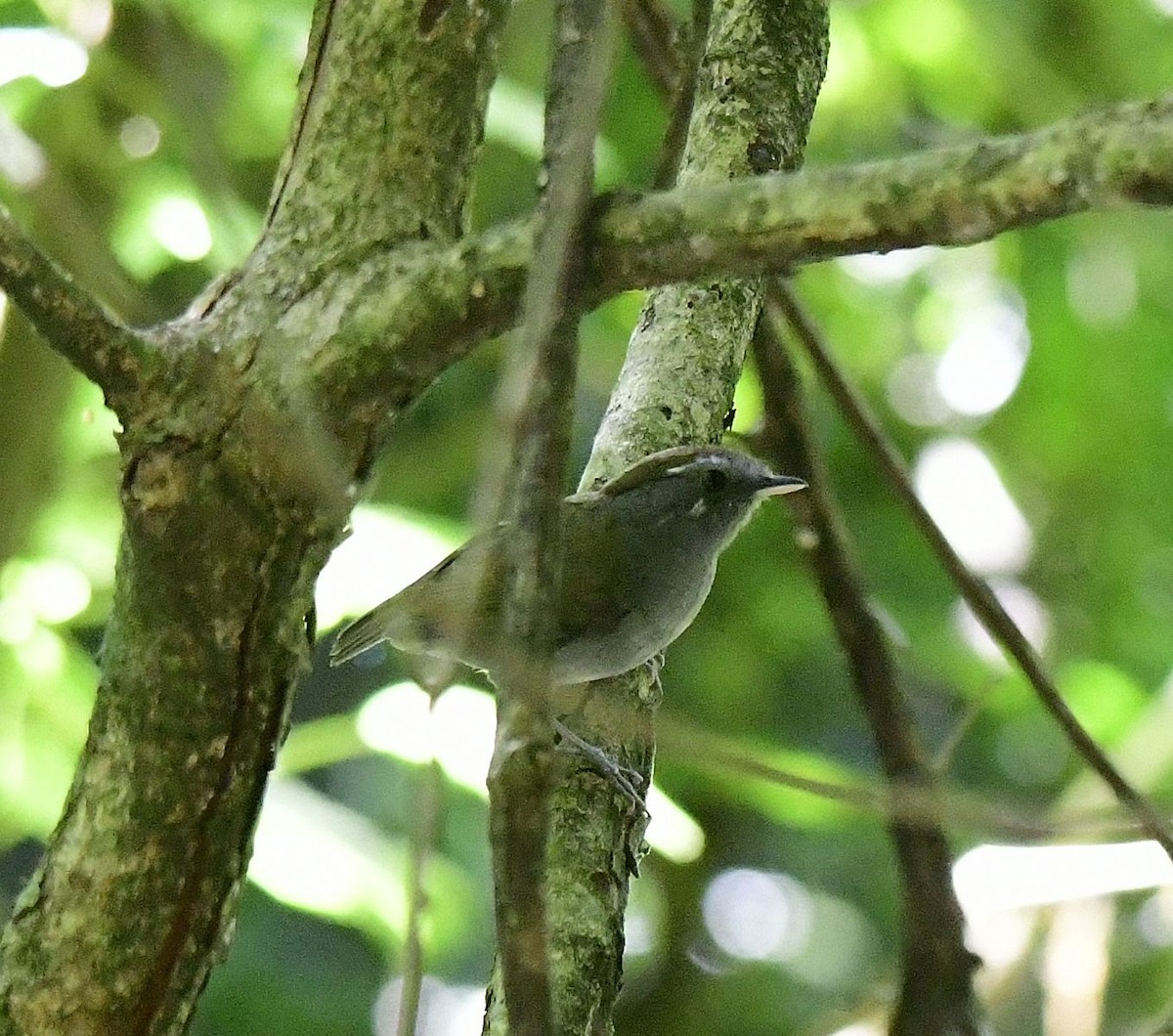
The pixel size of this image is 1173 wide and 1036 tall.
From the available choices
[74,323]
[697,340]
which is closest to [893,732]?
[697,340]

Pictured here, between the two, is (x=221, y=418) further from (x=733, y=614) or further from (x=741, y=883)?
(x=741, y=883)

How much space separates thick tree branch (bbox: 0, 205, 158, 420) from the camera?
4.84ft

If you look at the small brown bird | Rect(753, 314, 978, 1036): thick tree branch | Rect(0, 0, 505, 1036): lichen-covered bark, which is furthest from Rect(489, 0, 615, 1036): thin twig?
the small brown bird

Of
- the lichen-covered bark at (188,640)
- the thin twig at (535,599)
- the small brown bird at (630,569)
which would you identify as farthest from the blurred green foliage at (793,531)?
the thin twig at (535,599)

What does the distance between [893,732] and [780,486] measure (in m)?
0.81

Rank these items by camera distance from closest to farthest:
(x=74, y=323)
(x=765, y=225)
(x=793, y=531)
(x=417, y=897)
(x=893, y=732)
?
(x=417, y=897)
(x=765, y=225)
(x=74, y=323)
(x=893, y=732)
(x=793, y=531)

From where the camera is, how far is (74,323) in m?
1.54

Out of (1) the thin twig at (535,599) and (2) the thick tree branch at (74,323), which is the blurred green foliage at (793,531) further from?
(1) the thin twig at (535,599)

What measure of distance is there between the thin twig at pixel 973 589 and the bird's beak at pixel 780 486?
22 cm

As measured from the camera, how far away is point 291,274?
1708 millimetres

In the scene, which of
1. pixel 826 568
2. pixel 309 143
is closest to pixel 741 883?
pixel 826 568

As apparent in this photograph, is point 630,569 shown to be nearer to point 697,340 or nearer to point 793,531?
point 697,340

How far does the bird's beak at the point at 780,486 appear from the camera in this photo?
2963 millimetres

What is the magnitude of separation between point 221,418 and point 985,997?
2125 mm
